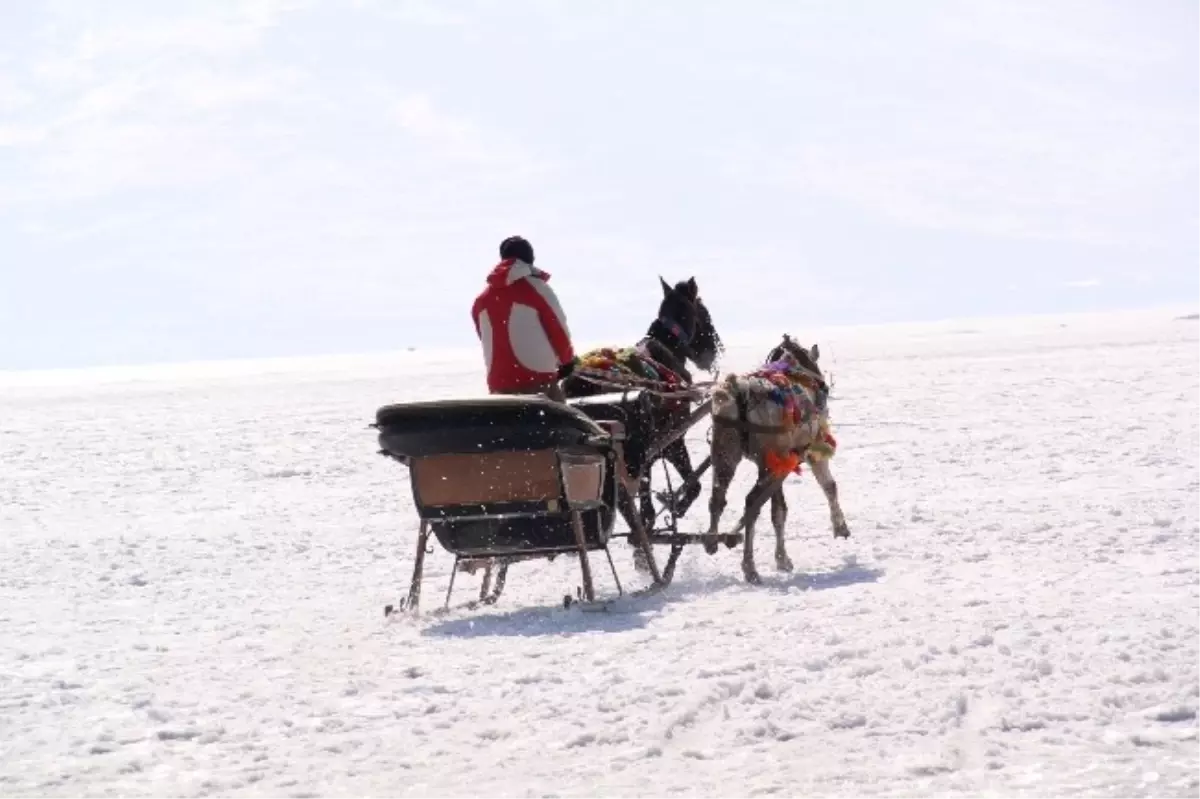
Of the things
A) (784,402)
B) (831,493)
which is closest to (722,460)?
(784,402)

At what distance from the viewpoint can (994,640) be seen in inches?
260

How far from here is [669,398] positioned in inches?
365

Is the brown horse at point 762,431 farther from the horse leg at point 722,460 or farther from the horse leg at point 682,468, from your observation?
the horse leg at point 682,468

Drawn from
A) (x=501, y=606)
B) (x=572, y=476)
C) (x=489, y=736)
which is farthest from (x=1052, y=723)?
(x=501, y=606)

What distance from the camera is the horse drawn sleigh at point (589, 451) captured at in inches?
302

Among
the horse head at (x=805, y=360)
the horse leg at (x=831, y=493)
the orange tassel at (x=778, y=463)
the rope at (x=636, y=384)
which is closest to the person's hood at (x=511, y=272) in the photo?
the rope at (x=636, y=384)

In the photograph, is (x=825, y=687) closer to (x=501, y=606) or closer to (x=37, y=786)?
(x=37, y=786)

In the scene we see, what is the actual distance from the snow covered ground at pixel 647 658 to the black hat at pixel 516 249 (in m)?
1.74

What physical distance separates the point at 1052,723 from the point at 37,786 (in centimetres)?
310

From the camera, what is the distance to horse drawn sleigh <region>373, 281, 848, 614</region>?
766 centimetres

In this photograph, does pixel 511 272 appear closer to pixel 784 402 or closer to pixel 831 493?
pixel 784 402

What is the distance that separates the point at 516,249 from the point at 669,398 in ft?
4.42

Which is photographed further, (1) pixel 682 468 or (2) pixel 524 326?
(1) pixel 682 468

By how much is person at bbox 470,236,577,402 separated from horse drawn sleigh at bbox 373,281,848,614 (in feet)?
1.35
